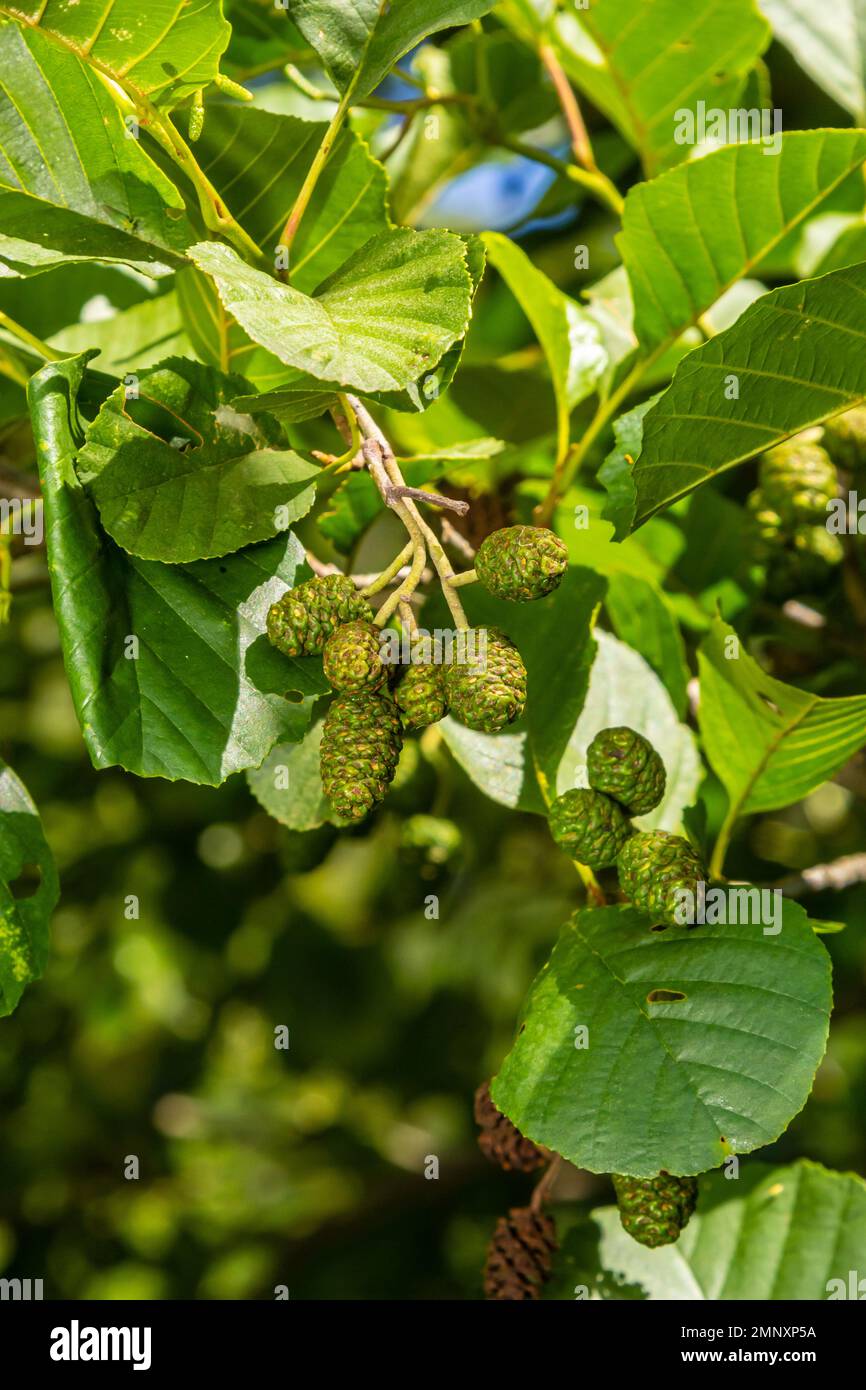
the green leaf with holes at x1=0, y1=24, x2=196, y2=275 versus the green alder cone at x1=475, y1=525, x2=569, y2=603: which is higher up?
the green leaf with holes at x1=0, y1=24, x2=196, y2=275

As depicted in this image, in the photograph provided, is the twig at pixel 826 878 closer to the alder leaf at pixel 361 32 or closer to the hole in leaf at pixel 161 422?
the hole in leaf at pixel 161 422

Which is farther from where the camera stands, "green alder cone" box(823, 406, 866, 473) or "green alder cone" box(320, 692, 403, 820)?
"green alder cone" box(823, 406, 866, 473)

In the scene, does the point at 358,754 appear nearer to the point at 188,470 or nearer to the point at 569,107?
the point at 188,470

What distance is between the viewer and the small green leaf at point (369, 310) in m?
0.85

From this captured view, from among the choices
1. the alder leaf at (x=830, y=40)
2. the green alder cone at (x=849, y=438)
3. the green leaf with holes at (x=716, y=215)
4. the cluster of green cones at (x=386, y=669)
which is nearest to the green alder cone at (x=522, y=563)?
the cluster of green cones at (x=386, y=669)

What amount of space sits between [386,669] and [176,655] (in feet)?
0.67

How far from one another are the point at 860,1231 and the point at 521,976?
1733mm

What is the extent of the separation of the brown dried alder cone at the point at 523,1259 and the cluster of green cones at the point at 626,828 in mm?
600

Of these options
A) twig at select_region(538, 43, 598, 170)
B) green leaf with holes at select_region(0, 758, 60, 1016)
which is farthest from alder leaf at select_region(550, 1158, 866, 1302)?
twig at select_region(538, 43, 598, 170)

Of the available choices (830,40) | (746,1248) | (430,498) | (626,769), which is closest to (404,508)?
(430,498)

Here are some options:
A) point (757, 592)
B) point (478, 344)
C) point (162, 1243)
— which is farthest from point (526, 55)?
point (162, 1243)

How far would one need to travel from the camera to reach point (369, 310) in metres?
0.95

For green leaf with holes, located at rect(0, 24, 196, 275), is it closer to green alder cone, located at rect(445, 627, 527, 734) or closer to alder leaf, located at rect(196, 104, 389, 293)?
alder leaf, located at rect(196, 104, 389, 293)

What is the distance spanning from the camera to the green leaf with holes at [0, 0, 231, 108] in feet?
3.33
